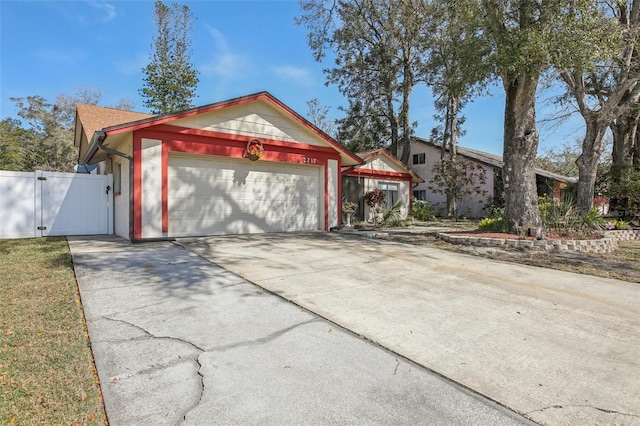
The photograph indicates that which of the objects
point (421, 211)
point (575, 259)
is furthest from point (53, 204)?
point (421, 211)

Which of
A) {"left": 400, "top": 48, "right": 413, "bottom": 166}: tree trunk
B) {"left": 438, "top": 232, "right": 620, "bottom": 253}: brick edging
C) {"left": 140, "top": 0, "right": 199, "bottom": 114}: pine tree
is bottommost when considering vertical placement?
{"left": 438, "top": 232, "right": 620, "bottom": 253}: brick edging

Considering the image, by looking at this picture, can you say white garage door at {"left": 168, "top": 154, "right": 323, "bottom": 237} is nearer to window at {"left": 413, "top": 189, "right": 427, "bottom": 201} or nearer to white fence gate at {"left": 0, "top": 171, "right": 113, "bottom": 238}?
white fence gate at {"left": 0, "top": 171, "right": 113, "bottom": 238}

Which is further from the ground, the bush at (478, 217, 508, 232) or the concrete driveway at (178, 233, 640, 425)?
the bush at (478, 217, 508, 232)

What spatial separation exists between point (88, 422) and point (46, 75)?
2224 centimetres

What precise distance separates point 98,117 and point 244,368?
15.3 metres

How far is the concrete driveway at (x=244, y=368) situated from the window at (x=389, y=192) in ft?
46.5

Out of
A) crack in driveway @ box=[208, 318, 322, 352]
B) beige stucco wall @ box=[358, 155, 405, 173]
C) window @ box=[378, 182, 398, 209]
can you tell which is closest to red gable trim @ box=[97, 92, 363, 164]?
beige stucco wall @ box=[358, 155, 405, 173]

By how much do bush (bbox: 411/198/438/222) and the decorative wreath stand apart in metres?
11.1

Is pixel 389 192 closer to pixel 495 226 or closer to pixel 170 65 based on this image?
pixel 495 226

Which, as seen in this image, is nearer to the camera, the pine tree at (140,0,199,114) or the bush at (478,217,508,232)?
the bush at (478,217,508,232)

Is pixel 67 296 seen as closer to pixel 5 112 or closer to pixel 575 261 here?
pixel 575 261

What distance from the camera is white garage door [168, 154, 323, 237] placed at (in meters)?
9.11

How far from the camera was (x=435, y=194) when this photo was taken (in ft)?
70.0

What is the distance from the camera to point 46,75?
1789 centimetres
